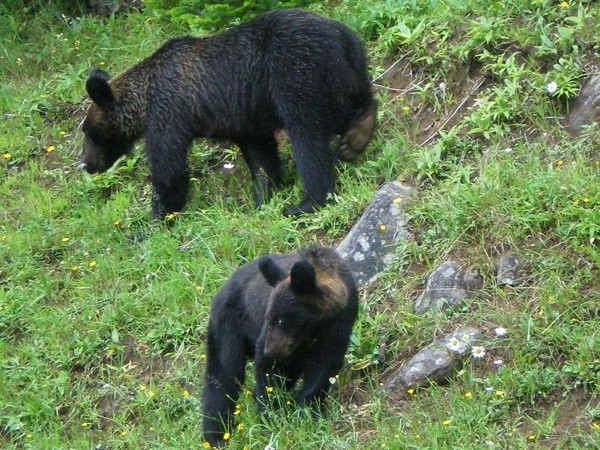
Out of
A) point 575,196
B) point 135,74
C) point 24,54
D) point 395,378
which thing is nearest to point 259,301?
point 395,378

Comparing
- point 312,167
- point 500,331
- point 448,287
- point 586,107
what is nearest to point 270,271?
point 500,331

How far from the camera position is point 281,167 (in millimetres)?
10977

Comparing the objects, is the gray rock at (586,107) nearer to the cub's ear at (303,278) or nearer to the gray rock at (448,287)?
the gray rock at (448,287)

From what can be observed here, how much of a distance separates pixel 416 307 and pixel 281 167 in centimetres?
311

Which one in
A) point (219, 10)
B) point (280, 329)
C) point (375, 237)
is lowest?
point (375, 237)

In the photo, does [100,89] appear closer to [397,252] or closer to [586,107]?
[397,252]

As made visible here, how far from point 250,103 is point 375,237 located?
7.62ft

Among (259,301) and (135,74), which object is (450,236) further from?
(135,74)

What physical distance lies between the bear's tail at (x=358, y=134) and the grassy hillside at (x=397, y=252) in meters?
0.11

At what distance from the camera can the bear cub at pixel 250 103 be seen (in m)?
10.2

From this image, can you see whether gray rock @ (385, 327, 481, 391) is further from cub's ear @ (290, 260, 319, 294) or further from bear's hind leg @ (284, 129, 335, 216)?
bear's hind leg @ (284, 129, 335, 216)

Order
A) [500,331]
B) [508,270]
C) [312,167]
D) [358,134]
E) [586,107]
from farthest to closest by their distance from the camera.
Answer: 1. [358,134]
2. [312,167]
3. [586,107]
4. [508,270]
5. [500,331]

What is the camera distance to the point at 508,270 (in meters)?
8.16

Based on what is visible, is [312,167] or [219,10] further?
[219,10]
